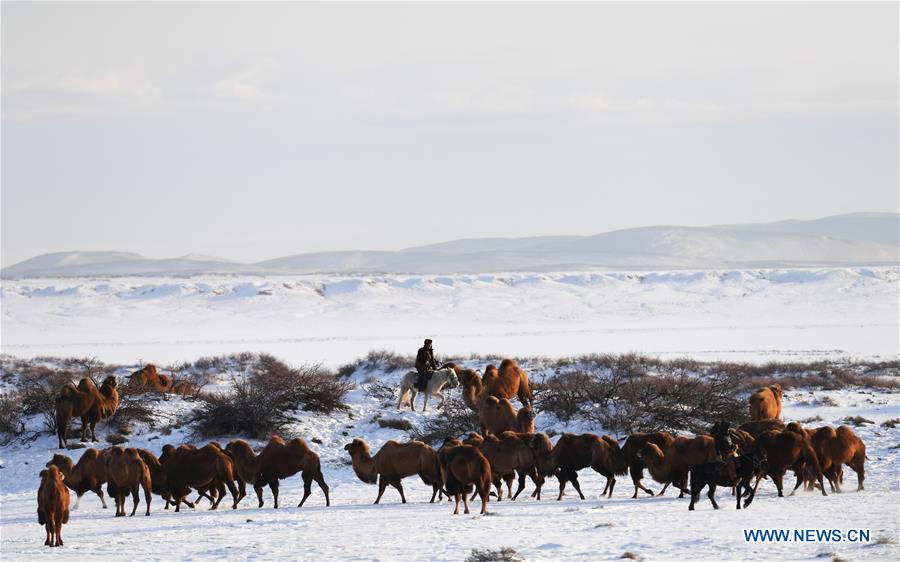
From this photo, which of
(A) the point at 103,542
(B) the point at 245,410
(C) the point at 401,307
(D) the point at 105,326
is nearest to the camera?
(A) the point at 103,542

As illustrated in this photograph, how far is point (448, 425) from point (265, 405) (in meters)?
3.31

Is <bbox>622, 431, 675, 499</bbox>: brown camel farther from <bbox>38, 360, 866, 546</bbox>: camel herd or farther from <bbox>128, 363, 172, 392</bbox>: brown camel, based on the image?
<bbox>128, 363, 172, 392</bbox>: brown camel

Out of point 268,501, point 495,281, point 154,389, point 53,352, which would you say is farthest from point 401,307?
point 268,501

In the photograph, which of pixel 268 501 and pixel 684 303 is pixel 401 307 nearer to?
pixel 684 303

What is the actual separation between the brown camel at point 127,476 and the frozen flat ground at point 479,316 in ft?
93.1

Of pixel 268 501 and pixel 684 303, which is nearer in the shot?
pixel 268 501

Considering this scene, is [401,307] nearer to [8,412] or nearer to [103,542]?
[8,412]

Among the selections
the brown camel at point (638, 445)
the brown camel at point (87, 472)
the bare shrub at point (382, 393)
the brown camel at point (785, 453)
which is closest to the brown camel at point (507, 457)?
the brown camel at point (638, 445)

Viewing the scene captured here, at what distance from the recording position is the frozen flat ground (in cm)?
5278

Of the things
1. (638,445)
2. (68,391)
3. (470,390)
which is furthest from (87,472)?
(470,390)

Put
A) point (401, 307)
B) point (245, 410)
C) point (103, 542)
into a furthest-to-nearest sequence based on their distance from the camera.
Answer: point (401, 307) → point (245, 410) → point (103, 542)

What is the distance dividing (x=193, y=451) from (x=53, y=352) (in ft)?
125

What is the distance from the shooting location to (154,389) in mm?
24578

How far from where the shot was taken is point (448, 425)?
71.9 feet
